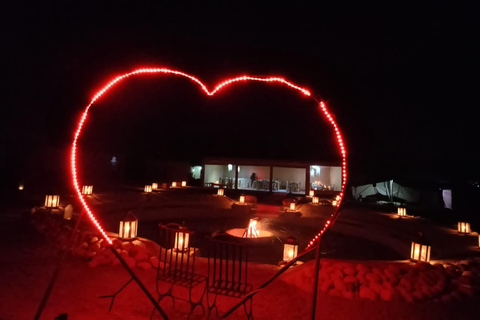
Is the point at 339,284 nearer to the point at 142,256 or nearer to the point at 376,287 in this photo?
the point at 376,287

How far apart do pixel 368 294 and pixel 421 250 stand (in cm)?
260

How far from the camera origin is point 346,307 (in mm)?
4305

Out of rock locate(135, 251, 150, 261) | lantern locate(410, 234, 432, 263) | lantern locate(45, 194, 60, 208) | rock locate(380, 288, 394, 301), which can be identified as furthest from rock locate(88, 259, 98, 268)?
lantern locate(410, 234, 432, 263)

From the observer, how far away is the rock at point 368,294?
15.0 ft

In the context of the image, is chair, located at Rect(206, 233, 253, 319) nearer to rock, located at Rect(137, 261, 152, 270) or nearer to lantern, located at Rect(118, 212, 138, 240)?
rock, located at Rect(137, 261, 152, 270)

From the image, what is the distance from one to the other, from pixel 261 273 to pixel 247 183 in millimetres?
18600

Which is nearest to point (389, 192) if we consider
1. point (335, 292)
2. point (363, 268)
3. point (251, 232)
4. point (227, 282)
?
point (251, 232)

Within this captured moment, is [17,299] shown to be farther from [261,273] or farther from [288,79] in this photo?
[288,79]

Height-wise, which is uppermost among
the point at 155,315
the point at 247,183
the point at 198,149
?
the point at 198,149

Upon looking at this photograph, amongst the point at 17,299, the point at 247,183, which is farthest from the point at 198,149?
the point at 17,299

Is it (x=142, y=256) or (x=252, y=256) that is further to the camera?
(x=252, y=256)

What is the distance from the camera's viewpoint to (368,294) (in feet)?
15.1

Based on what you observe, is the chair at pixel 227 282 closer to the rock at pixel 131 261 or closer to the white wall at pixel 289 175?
the rock at pixel 131 261

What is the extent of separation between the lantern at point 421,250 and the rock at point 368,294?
250 centimetres
